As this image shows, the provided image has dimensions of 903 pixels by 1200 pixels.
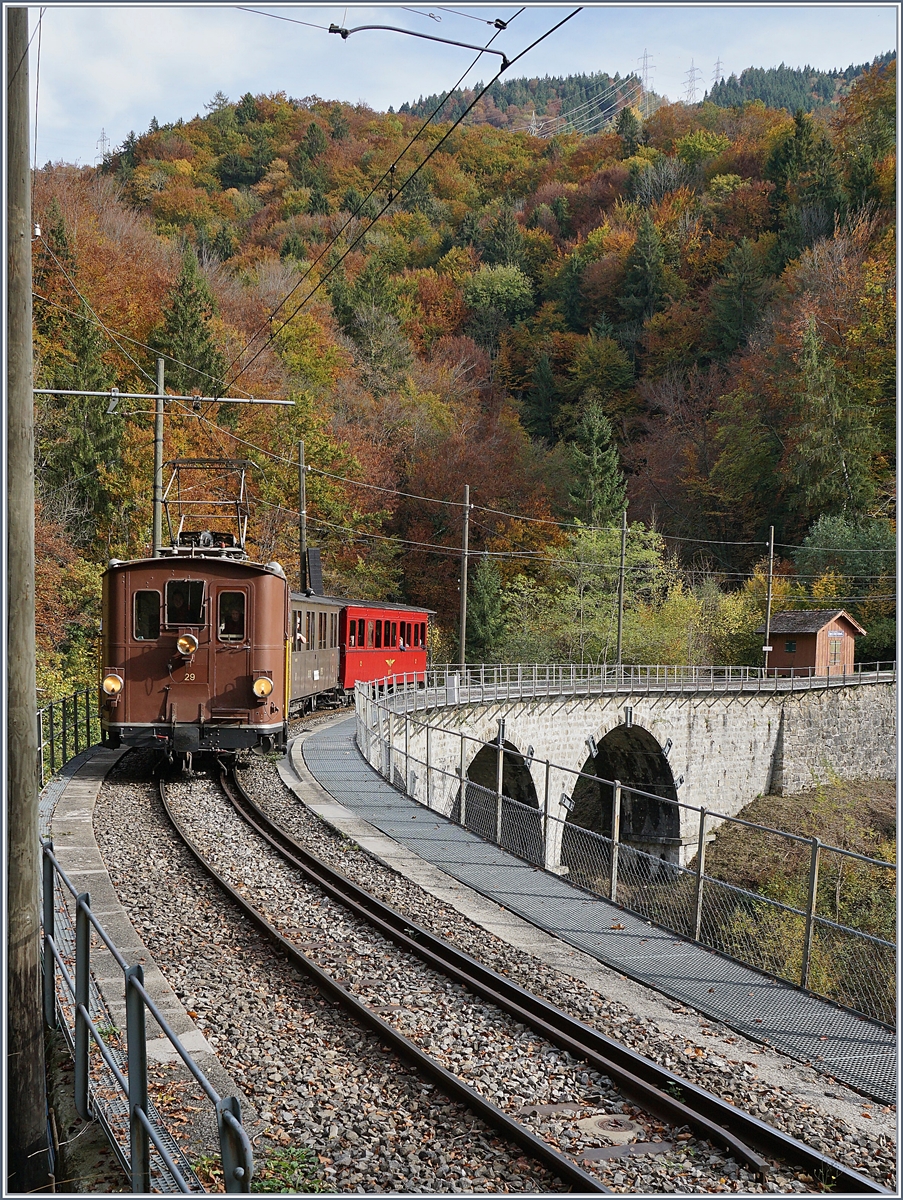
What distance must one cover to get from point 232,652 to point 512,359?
6525 cm

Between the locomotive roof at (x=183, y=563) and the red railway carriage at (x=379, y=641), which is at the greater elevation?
the locomotive roof at (x=183, y=563)

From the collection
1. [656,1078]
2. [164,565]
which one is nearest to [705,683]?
[164,565]

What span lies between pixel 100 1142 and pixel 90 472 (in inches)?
1292

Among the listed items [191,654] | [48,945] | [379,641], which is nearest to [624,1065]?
[48,945]

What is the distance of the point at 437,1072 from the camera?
6.32 m

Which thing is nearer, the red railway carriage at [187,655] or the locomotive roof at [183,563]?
the red railway carriage at [187,655]

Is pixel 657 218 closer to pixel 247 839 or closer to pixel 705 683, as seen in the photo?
pixel 705 683

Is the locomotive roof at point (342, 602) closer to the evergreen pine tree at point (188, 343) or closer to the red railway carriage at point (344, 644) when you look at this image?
the red railway carriage at point (344, 644)

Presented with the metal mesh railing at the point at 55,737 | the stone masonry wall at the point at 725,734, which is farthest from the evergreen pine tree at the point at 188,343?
the metal mesh railing at the point at 55,737

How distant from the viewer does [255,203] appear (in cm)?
7350

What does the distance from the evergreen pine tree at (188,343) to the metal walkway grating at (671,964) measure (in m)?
31.3

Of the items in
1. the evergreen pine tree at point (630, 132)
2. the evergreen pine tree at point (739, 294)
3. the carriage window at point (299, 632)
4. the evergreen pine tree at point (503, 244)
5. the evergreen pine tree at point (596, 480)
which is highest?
the evergreen pine tree at point (630, 132)

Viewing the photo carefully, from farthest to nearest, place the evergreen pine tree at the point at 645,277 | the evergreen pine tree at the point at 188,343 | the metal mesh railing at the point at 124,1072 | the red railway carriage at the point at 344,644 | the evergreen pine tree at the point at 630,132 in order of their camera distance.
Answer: the evergreen pine tree at the point at 630,132 → the evergreen pine tree at the point at 645,277 → the evergreen pine tree at the point at 188,343 → the red railway carriage at the point at 344,644 → the metal mesh railing at the point at 124,1072

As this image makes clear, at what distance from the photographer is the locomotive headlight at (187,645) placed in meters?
15.1
